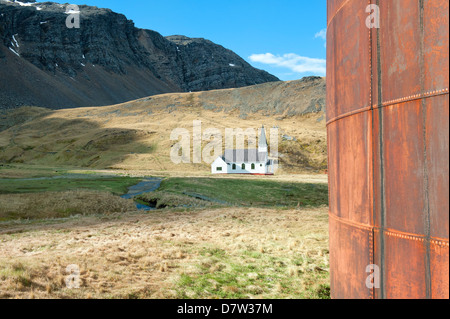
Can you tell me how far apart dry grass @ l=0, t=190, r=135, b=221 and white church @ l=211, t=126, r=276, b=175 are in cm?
4123

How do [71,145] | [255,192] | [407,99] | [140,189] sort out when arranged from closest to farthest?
1. [407,99]
2. [255,192]
3. [140,189]
4. [71,145]

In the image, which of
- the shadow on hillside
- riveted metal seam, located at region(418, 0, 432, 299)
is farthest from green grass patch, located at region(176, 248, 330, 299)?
the shadow on hillside

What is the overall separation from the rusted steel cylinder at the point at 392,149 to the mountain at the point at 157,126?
219 feet

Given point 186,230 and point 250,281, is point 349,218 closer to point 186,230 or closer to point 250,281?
point 250,281

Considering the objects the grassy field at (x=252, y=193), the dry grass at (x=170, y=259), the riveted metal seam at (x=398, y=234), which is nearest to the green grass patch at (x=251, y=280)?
the dry grass at (x=170, y=259)

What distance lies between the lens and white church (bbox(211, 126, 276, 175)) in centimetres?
7241

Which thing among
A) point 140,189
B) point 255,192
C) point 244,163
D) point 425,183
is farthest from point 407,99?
point 244,163

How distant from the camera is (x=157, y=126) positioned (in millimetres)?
113938

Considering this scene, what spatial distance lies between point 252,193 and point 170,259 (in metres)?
27.0

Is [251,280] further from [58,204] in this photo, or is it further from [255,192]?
[255,192]

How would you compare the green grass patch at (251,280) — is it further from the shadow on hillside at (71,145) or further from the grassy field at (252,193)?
the shadow on hillside at (71,145)

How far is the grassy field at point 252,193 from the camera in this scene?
3309cm

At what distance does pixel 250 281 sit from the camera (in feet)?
30.3
